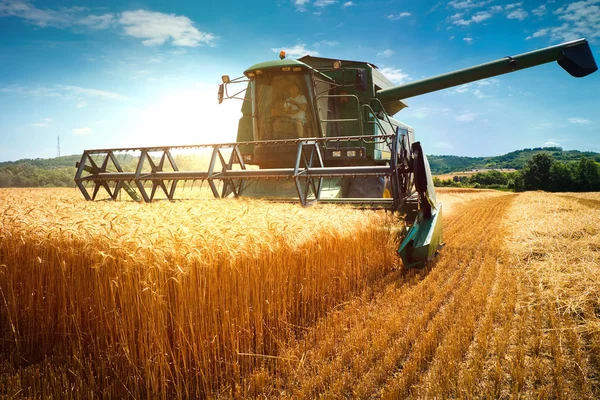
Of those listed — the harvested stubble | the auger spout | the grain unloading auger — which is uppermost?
the auger spout

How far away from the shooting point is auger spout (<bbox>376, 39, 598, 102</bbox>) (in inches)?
292

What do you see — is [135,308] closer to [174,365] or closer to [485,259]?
[174,365]

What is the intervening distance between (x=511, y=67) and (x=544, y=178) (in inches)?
1533

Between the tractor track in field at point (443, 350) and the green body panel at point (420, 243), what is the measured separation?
0.59 metres

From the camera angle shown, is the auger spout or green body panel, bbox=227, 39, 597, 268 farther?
the auger spout

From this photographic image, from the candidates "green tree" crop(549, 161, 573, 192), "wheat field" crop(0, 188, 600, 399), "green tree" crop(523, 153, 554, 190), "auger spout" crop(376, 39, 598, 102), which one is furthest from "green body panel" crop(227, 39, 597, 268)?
"green tree" crop(523, 153, 554, 190)

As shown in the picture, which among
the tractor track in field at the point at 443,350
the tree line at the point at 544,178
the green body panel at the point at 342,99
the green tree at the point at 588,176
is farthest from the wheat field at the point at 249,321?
the tree line at the point at 544,178

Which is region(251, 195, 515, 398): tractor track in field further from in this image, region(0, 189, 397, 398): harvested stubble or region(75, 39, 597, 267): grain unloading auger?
region(75, 39, 597, 267): grain unloading auger

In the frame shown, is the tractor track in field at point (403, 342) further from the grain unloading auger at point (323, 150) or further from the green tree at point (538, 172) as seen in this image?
the green tree at point (538, 172)

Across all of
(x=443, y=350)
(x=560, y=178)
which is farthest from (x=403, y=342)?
(x=560, y=178)

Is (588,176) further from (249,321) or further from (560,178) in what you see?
(249,321)

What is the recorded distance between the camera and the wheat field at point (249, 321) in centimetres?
223

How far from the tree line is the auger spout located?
109 ft

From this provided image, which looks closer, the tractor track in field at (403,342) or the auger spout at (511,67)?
the tractor track in field at (403,342)
